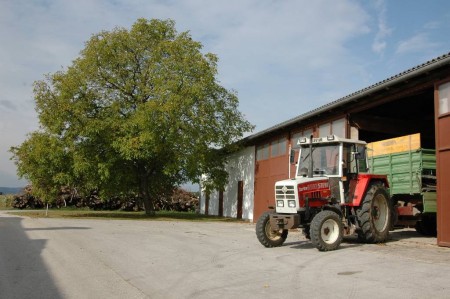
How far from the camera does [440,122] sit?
12.4 meters

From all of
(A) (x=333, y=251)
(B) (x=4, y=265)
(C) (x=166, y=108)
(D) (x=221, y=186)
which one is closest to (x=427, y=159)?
(A) (x=333, y=251)

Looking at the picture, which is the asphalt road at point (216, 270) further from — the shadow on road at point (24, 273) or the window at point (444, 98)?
the window at point (444, 98)

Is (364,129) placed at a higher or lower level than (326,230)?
higher

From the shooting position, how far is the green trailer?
13203mm

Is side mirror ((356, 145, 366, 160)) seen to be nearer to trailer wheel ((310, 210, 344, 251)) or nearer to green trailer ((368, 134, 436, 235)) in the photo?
green trailer ((368, 134, 436, 235))

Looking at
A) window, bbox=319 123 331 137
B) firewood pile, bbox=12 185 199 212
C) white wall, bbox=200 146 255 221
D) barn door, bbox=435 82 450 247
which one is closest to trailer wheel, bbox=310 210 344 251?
barn door, bbox=435 82 450 247

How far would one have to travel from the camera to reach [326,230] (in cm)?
1117

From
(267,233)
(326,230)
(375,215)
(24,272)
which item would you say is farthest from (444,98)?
(24,272)

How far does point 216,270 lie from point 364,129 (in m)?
11.4

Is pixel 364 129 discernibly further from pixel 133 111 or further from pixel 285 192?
pixel 133 111

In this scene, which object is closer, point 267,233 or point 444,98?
point 267,233

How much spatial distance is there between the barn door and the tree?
15511 mm

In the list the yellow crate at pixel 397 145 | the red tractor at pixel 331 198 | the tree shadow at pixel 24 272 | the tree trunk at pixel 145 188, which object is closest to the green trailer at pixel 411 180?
the yellow crate at pixel 397 145

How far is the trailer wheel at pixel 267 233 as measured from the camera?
11861mm
